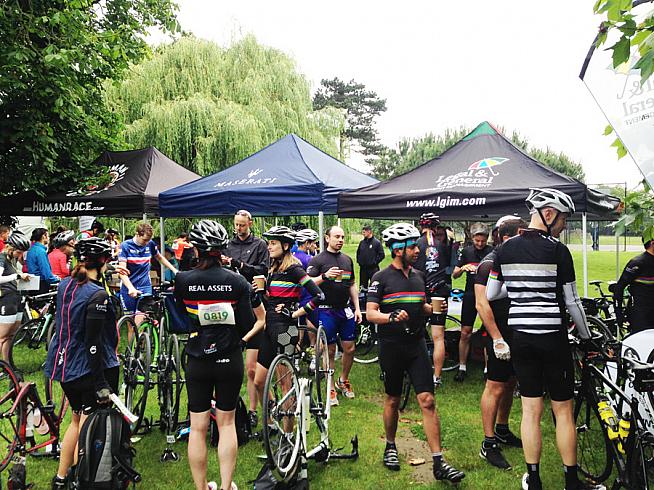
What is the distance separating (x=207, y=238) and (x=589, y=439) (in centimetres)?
337

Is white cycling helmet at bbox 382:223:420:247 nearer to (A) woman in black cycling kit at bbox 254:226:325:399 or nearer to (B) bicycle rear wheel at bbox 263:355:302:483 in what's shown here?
(A) woman in black cycling kit at bbox 254:226:325:399

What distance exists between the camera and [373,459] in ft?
15.7

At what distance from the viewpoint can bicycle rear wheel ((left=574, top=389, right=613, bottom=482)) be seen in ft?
13.5

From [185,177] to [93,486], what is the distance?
9.14 m

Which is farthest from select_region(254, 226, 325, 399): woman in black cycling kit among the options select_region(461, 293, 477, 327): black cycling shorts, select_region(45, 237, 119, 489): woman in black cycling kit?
select_region(461, 293, 477, 327): black cycling shorts

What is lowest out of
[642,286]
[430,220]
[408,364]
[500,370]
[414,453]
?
[414,453]

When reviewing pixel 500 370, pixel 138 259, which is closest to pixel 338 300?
pixel 500 370

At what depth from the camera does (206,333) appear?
3.67m

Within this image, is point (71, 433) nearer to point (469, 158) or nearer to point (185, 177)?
point (469, 158)

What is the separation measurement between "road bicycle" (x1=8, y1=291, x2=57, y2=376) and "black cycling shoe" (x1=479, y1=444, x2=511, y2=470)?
5831 millimetres

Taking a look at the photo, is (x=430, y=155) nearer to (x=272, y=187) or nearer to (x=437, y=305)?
(x=272, y=187)

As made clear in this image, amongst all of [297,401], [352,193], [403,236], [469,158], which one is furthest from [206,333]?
[469,158]

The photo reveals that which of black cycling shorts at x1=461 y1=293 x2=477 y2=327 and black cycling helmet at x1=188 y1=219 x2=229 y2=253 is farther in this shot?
black cycling shorts at x1=461 y1=293 x2=477 y2=327

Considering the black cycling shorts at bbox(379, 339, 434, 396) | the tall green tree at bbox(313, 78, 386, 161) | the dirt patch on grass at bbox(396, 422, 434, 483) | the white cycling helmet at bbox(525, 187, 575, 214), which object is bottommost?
the dirt patch on grass at bbox(396, 422, 434, 483)
